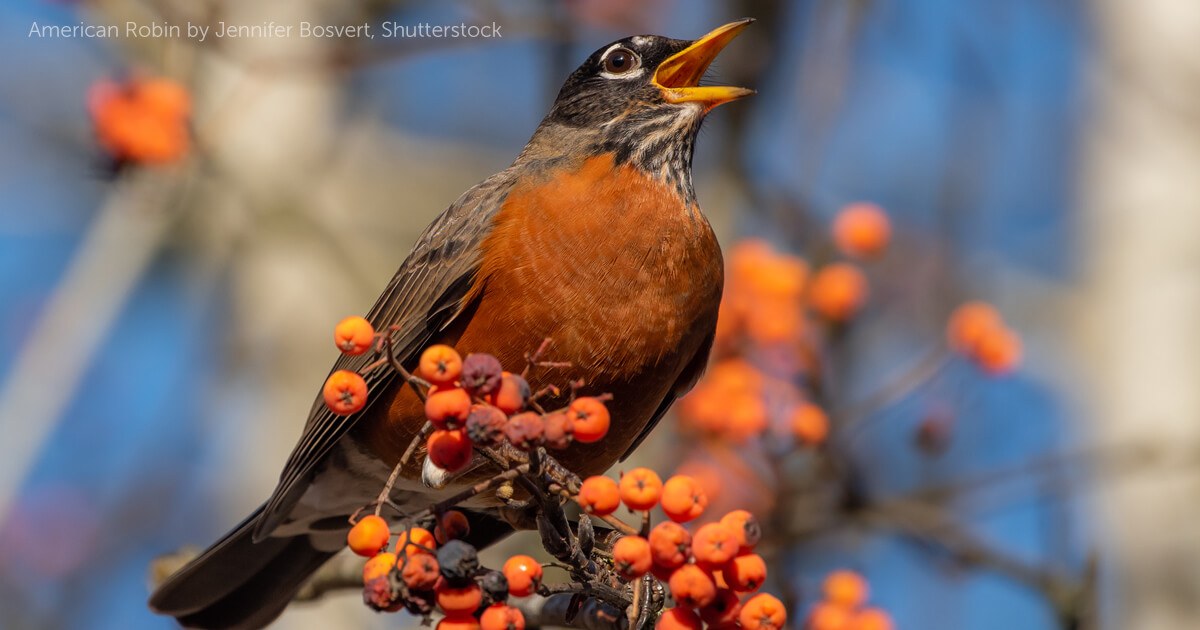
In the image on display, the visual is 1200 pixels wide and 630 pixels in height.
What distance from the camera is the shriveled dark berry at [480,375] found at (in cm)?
183

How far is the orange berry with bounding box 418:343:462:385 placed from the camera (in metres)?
1.87

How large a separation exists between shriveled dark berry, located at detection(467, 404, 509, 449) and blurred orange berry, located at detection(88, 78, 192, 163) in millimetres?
2834

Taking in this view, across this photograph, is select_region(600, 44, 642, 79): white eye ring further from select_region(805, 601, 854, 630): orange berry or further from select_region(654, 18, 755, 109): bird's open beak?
select_region(805, 601, 854, 630): orange berry

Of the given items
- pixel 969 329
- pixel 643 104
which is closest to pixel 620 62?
pixel 643 104

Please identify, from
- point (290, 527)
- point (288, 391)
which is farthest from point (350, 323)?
point (288, 391)

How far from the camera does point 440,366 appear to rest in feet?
6.15

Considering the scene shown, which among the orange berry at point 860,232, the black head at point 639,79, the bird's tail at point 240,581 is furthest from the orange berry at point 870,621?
the bird's tail at point 240,581

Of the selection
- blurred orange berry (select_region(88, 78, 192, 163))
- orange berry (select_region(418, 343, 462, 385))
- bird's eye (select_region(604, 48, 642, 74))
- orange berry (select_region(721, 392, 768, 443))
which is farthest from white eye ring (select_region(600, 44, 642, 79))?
orange berry (select_region(418, 343, 462, 385))

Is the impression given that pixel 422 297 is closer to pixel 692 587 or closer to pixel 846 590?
pixel 846 590

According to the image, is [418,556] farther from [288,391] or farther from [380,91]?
[380,91]

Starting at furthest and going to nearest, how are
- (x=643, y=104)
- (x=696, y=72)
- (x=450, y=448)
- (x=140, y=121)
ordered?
(x=140, y=121)
(x=696, y=72)
(x=643, y=104)
(x=450, y=448)

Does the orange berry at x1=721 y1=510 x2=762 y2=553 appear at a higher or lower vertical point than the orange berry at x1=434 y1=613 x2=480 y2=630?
higher

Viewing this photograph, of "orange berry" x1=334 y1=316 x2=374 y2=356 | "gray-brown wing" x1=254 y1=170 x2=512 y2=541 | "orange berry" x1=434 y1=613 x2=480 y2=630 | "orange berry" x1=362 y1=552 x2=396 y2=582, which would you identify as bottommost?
"orange berry" x1=434 y1=613 x2=480 y2=630

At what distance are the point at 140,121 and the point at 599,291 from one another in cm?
226
